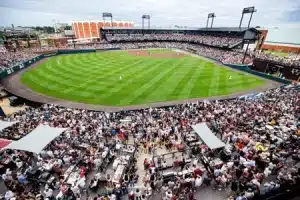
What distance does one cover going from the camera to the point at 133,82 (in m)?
28.9

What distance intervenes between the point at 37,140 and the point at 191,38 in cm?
7517

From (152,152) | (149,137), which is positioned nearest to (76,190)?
(152,152)

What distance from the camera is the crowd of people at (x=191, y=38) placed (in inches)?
2208

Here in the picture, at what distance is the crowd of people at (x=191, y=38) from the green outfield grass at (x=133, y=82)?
77.9 ft

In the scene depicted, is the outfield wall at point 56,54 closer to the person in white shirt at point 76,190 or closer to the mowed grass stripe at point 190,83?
the mowed grass stripe at point 190,83

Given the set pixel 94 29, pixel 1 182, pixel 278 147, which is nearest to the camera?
pixel 1 182

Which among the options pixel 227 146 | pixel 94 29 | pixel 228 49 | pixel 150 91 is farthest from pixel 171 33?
pixel 227 146

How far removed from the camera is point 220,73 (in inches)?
1337

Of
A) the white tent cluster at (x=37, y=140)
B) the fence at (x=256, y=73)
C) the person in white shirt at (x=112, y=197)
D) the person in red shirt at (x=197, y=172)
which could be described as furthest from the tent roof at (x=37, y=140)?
the fence at (x=256, y=73)

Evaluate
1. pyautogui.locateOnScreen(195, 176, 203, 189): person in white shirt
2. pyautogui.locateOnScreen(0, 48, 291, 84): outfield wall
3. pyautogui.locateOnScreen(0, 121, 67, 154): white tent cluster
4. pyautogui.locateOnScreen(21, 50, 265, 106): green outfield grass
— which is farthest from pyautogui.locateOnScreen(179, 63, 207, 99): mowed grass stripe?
pyautogui.locateOnScreen(0, 121, 67, 154): white tent cluster

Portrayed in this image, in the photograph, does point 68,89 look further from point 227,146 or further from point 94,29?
point 94,29

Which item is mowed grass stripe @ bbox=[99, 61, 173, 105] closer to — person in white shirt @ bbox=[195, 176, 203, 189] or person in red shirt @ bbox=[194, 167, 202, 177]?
person in red shirt @ bbox=[194, 167, 202, 177]

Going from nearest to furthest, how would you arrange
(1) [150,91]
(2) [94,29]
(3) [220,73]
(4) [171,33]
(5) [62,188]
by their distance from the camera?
(5) [62,188] → (1) [150,91] → (3) [220,73] → (4) [171,33] → (2) [94,29]

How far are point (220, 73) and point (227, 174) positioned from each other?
28.1 meters
